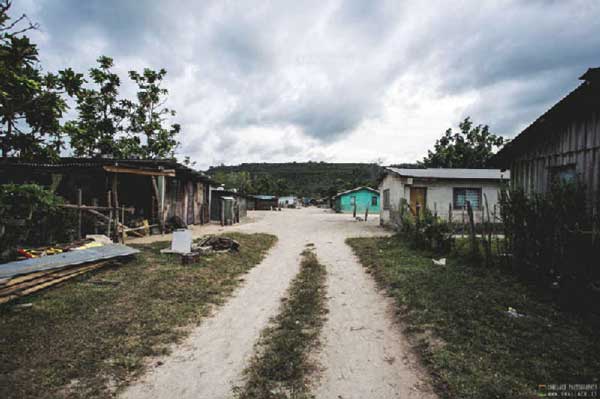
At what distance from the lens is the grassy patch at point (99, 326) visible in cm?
315

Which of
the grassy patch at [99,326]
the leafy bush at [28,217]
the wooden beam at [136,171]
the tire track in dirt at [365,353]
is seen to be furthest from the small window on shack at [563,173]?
the wooden beam at [136,171]

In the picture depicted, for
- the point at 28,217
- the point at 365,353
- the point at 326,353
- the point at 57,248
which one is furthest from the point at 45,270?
the point at 365,353

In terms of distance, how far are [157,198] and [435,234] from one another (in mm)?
12876

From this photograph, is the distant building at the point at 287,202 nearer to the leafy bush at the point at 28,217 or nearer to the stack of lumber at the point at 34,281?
the leafy bush at the point at 28,217

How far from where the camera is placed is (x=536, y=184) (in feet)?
25.5

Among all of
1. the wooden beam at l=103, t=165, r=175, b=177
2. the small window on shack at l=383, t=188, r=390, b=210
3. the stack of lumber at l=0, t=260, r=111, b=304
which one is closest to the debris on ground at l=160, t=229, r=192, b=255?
the stack of lumber at l=0, t=260, r=111, b=304

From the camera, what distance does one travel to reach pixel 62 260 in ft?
21.3

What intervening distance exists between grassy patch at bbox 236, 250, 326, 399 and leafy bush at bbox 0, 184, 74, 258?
22.7 ft

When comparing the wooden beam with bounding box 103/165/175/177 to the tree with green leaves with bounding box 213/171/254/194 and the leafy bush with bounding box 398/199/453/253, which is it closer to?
the leafy bush with bounding box 398/199/453/253

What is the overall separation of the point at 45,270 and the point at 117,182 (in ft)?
35.5

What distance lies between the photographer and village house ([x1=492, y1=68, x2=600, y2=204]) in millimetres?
5910

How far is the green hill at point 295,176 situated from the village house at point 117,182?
45870mm

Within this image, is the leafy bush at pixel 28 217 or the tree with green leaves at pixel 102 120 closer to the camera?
the leafy bush at pixel 28 217

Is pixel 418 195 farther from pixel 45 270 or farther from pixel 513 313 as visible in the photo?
pixel 45 270
